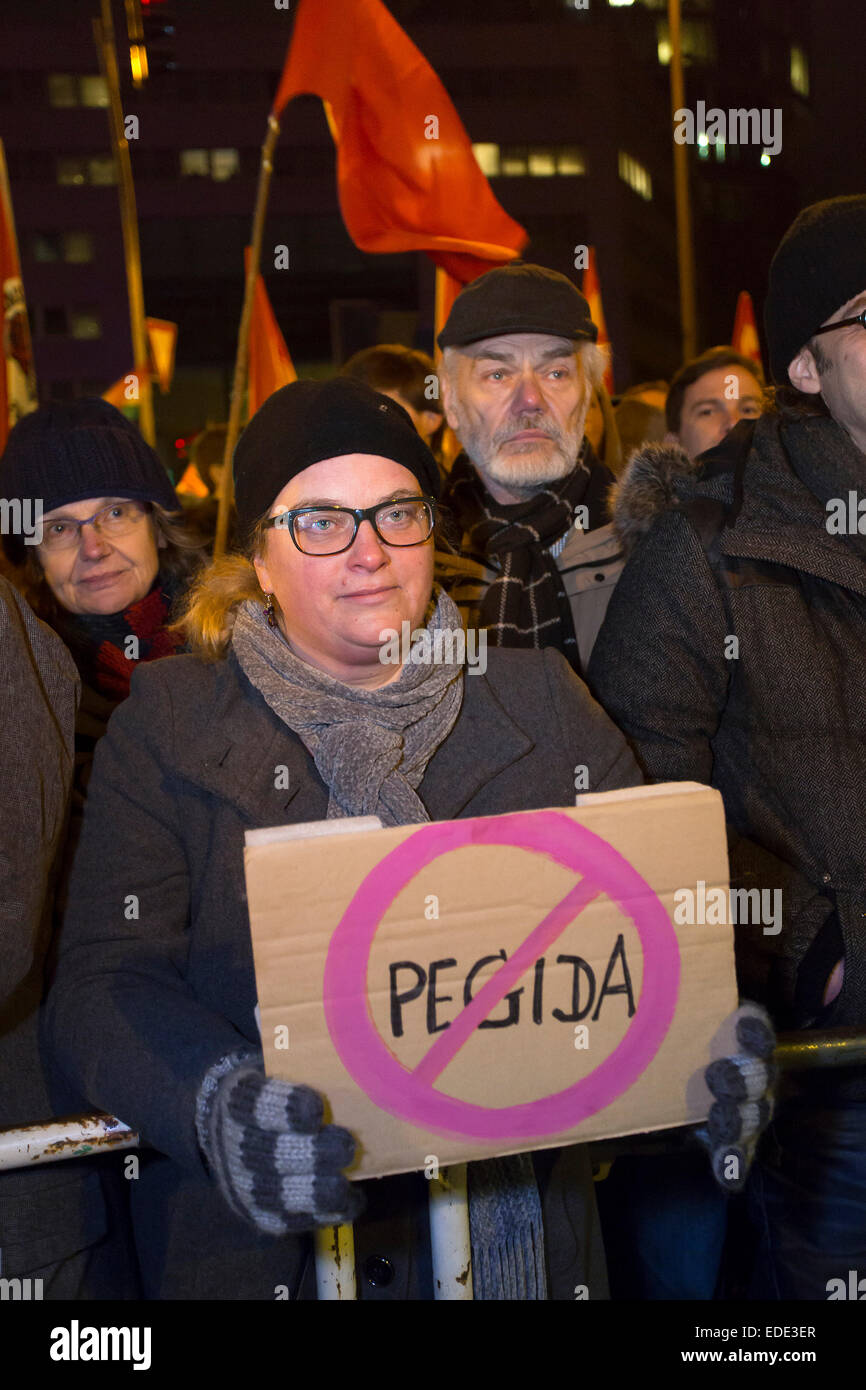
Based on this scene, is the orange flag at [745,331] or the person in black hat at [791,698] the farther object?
the orange flag at [745,331]

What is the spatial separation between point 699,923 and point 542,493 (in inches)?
71.1

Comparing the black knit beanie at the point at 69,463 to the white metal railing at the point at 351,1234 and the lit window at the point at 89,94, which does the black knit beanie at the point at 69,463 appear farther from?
the lit window at the point at 89,94

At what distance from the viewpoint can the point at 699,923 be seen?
1.60 m

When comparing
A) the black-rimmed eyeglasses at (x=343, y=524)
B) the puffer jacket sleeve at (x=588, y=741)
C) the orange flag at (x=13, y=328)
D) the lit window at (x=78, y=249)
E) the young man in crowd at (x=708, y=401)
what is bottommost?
the puffer jacket sleeve at (x=588, y=741)

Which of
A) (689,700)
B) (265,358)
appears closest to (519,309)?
(689,700)

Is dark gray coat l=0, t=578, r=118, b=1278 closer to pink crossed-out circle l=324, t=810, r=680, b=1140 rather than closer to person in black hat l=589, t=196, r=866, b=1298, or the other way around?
pink crossed-out circle l=324, t=810, r=680, b=1140

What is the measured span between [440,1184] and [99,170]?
6987 centimetres

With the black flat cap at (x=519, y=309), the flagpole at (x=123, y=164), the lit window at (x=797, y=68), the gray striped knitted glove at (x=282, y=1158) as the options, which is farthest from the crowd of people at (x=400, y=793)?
the lit window at (x=797, y=68)

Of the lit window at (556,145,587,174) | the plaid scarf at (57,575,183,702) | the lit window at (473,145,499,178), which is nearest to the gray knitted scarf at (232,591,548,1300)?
the plaid scarf at (57,575,183,702)

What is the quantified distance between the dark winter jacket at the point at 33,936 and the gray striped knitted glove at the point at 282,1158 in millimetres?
403

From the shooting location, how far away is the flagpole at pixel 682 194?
9.03 metres

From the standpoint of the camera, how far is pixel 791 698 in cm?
218

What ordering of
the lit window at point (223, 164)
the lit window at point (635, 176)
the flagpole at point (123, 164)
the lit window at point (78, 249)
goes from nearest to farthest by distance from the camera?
the flagpole at point (123, 164), the lit window at point (635, 176), the lit window at point (78, 249), the lit window at point (223, 164)

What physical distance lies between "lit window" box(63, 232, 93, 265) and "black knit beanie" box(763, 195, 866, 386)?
62589mm
